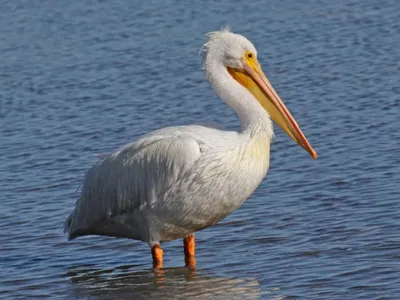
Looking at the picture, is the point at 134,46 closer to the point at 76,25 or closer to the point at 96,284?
the point at 76,25

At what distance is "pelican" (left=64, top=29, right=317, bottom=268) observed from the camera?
7559mm

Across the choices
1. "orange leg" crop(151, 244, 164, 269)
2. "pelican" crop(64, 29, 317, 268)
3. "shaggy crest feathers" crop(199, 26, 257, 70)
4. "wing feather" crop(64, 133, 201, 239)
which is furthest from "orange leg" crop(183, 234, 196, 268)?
"shaggy crest feathers" crop(199, 26, 257, 70)

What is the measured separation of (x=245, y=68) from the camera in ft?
26.3

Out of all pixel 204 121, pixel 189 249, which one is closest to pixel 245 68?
pixel 204 121

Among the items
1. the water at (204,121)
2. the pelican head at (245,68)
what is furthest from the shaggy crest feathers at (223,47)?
the water at (204,121)

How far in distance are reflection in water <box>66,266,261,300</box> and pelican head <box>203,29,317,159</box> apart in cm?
117

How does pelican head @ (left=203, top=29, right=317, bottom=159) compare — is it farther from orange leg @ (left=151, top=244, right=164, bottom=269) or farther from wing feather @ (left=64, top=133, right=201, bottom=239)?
orange leg @ (left=151, top=244, right=164, bottom=269)

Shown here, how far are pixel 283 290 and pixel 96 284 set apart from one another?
1426 mm

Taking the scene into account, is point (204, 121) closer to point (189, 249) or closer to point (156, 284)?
point (189, 249)

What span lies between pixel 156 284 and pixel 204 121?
1.25m

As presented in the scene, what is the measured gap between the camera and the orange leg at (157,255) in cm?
791

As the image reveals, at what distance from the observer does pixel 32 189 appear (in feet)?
32.9

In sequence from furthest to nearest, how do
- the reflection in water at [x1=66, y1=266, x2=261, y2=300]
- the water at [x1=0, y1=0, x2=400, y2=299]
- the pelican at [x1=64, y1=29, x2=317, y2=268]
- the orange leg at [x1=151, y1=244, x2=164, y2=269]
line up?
the orange leg at [x1=151, y1=244, x2=164, y2=269] < the water at [x1=0, y1=0, x2=400, y2=299] < the pelican at [x1=64, y1=29, x2=317, y2=268] < the reflection in water at [x1=66, y1=266, x2=261, y2=300]

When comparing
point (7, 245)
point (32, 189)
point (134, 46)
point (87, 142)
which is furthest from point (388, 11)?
point (7, 245)
